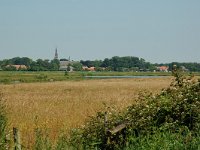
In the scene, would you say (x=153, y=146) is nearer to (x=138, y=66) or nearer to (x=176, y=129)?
(x=176, y=129)

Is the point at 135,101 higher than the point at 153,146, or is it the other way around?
the point at 135,101

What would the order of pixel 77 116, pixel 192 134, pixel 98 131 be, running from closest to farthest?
1. pixel 192 134
2. pixel 98 131
3. pixel 77 116

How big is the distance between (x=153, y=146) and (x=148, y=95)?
221 centimetres

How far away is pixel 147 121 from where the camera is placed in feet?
32.3

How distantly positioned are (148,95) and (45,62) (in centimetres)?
17146

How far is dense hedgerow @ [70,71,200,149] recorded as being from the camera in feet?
31.4

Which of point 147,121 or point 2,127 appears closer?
point 2,127

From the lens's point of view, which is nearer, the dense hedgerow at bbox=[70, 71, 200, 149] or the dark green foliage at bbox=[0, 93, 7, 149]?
the dark green foliage at bbox=[0, 93, 7, 149]

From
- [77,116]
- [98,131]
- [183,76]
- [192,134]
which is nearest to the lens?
[192,134]

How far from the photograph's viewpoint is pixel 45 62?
180 meters

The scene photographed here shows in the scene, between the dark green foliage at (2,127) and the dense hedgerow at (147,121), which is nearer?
the dark green foliage at (2,127)

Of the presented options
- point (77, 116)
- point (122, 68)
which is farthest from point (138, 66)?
point (77, 116)

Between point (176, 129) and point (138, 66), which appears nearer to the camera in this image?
point (176, 129)

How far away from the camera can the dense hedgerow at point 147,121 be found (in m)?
9.59
